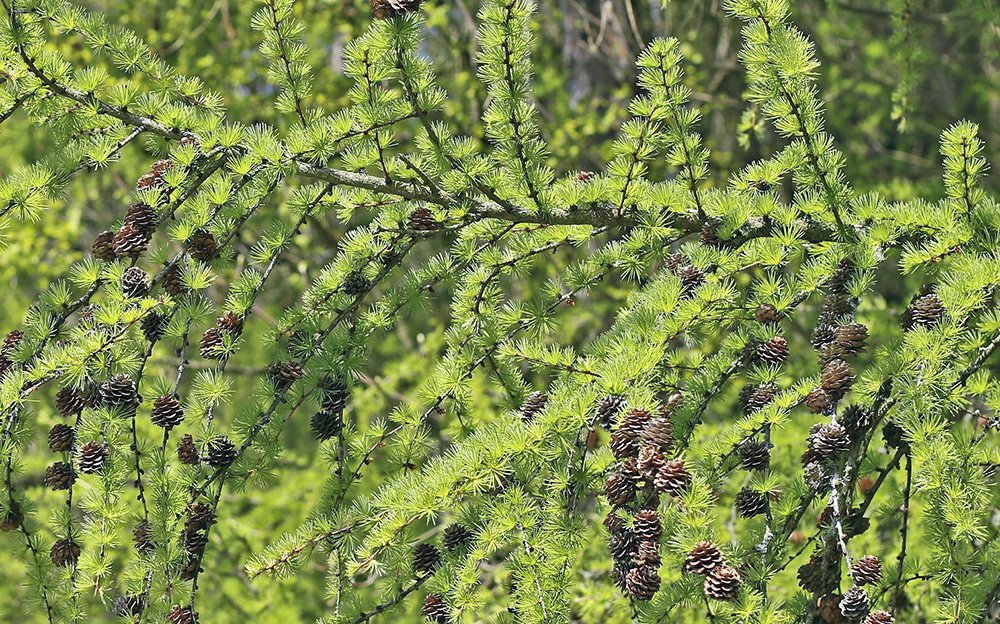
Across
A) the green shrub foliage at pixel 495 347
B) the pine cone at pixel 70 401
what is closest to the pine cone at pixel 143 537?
the green shrub foliage at pixel 495 347

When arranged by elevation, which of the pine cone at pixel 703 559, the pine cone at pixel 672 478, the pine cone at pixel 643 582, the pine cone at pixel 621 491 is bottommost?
the pine cone at pixel 643 582

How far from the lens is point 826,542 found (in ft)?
6.04

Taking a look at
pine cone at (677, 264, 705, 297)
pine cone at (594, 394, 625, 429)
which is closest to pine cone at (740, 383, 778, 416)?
pine cone at (677, 264, 705, 297)

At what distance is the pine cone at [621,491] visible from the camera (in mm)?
1669

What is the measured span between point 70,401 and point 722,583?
119cm

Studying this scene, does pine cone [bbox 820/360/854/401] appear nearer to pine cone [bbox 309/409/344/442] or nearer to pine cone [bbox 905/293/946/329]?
pine cone [bbox 905/293/946/329]

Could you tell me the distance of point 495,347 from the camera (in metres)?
2.20

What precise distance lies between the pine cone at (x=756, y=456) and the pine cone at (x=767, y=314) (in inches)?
10.3

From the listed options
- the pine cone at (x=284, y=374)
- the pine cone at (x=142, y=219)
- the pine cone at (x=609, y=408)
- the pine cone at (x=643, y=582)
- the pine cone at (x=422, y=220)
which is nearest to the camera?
the pine cone at (x=643, y=582)

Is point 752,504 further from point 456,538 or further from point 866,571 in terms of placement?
point 456,538

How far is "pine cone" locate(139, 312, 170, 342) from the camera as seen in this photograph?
1.93 m

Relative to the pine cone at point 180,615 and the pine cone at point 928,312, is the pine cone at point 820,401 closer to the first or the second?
the pine cone at point 928,312

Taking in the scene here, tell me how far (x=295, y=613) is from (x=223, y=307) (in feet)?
10.9

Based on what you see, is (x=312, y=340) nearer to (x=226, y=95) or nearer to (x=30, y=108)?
(x=30, y=108)
